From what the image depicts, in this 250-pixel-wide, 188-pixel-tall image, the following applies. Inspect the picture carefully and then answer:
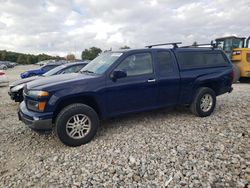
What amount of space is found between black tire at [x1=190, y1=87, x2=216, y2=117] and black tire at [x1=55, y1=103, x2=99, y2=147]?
2601 millimetres

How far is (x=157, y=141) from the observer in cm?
423

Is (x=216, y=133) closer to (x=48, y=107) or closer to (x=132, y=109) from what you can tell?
(x=132, y=109)

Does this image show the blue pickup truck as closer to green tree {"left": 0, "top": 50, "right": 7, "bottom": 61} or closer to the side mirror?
the side mirror

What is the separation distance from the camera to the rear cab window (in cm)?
545

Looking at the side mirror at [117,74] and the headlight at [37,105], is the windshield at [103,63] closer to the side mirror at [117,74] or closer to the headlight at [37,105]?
the side mirror at [117,74]

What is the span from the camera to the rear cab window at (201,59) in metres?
5.45

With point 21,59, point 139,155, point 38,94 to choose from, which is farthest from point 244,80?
point 21,59

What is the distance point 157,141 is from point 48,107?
209cm

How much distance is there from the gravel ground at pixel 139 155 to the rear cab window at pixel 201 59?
1364mm

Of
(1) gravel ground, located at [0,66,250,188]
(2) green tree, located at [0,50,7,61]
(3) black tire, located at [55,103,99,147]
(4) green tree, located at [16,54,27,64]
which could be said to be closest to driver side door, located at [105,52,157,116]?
(3) black tire, located at [55,103,99,147]

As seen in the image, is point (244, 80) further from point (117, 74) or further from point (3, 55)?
point (3, 55)

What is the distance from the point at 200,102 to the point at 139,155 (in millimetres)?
2614

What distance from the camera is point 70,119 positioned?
4105 millimetres

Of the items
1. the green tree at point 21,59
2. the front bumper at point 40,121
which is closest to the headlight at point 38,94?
the front bumper at point 40,121
